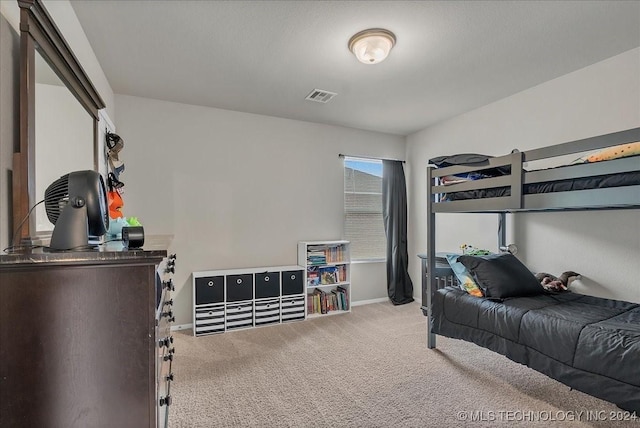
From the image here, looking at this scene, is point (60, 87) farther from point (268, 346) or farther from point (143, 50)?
point (268, 346)

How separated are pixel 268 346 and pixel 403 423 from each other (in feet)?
4.67

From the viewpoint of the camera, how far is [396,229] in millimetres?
4285

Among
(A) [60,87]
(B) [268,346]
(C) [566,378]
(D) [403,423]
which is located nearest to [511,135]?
(C) [566,378]

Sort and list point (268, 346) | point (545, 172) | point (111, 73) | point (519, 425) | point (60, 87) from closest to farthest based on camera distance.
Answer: point (60, 87), point (519, 425), point (545, 172), point (111, 73), point (268, 346)

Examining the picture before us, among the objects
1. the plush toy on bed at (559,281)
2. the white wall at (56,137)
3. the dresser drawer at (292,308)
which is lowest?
the dresser drawer at (292,308)

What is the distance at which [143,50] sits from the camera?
2.27m

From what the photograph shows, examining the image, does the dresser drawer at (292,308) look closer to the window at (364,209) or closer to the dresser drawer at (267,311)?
the dresser drawer at (267,311)

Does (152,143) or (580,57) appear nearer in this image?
→ (580,57)

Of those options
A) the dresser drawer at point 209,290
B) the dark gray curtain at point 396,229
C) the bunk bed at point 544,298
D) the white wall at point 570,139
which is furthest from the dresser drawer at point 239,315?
the white wall at point 570,139

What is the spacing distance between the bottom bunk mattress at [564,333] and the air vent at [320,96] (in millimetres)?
2133

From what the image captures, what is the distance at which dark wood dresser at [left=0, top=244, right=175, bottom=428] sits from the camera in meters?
0.81

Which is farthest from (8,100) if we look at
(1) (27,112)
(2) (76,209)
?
(2) (76,209)

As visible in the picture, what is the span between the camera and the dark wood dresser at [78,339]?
0.81 m

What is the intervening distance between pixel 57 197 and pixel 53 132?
0.59 m
